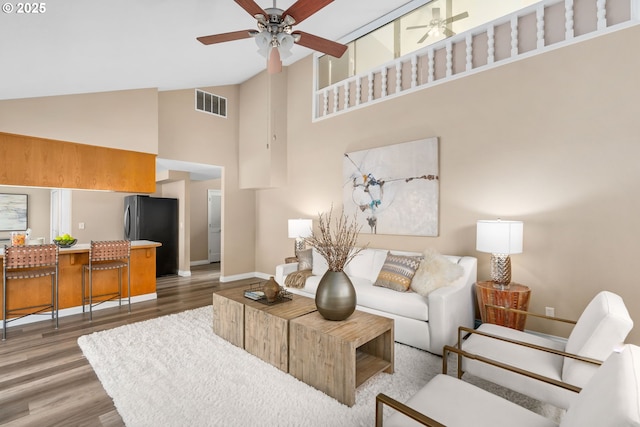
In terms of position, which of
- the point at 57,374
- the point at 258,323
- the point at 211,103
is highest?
the point at 211,103

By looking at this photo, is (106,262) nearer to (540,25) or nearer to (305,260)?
(305,260)

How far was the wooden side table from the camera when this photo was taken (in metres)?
2.78

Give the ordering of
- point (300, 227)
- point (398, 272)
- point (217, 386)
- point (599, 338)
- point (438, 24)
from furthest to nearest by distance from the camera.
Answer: point (300, 227) → point (438, 24) → point (398, 272) → point (217, 386) → point (599, 338)

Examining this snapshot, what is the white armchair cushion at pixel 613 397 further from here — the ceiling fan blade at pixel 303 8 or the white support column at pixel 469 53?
the white support column at pixel 469 53

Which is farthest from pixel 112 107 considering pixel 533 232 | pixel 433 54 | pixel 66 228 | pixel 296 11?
pixel 533 232

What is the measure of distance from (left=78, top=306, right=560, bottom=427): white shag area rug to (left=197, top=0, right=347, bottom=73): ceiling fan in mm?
2741

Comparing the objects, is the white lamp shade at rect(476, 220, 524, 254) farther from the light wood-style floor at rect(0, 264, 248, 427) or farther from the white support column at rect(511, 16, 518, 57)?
the light wood-style floor at rect(0, 264, 248, 427)

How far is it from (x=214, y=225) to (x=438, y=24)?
6652 mm

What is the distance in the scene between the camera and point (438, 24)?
384 cm

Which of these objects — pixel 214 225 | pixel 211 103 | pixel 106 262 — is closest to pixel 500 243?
pixel 106 262

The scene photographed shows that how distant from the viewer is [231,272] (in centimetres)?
597

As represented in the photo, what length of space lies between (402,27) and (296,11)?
2.43 metres

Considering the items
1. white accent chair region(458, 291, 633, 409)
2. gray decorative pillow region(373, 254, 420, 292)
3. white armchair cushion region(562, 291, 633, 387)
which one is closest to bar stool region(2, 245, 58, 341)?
gray decorative pillow region(373, 254, 420, 292)

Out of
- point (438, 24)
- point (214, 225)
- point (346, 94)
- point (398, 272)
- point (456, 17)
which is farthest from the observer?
point (214, 225)
